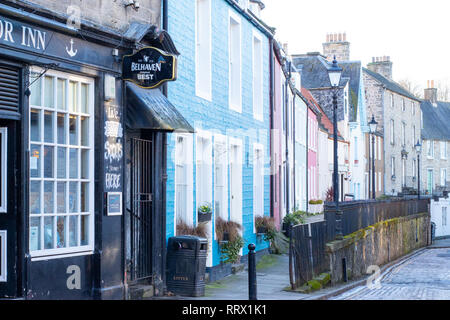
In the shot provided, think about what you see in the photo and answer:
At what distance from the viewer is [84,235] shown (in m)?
10.5

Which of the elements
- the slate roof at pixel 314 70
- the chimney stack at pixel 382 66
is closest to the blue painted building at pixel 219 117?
the slate roof at pixel 314 70

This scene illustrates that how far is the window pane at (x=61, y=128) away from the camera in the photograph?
9977 mm

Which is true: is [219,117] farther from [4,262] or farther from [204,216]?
[4,262]

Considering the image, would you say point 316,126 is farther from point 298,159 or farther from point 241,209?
point 241,209

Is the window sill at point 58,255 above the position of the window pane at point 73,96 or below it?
below

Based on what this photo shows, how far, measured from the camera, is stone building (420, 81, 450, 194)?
6931cm

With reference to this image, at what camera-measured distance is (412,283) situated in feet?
61.5

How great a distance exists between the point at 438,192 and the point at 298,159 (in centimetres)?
4093

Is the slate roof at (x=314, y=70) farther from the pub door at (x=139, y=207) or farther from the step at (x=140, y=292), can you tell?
the step at (x=140, y=292)

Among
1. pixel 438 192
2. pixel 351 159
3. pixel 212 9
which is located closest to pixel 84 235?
pixel 212 9

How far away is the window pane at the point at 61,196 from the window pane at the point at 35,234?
1.63 feet

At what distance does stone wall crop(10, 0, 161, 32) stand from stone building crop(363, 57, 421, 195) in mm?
42312

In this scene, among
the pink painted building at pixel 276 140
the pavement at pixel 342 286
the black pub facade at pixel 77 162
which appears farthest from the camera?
the pink painted building at pixel 276 140

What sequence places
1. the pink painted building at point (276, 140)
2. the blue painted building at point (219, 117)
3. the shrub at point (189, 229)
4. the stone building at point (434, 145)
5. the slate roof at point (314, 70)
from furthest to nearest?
1. the stone building at point (434, 145)
2. the slate roof at point (314, 70)
3. the pink painted building at point (276, 140)
4. the blue painted building at point (219, 117)
5. the shrub at point (189, 229)
